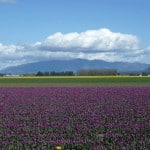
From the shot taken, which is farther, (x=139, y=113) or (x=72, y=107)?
(x=72, y=107)

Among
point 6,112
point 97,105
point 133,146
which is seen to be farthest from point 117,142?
point 97,105

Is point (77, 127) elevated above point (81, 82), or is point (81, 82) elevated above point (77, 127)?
point (81, 82)

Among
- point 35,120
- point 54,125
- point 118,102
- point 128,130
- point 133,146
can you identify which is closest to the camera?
point 133,146

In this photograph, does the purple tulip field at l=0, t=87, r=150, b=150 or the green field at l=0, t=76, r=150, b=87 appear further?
the green field at l=0, t=76, r=150, b=87

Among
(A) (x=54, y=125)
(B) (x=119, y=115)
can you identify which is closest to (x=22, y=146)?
(A) (x=54, y=125)

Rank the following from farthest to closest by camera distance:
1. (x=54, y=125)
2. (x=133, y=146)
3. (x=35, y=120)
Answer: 1. (x=35, y=120)
2. (x=54, y=125)
3. (x=133, y=146)

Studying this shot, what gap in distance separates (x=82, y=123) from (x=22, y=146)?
273 cm

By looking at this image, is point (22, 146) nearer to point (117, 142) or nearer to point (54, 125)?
point (117, 142)

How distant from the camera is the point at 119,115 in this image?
466 inches

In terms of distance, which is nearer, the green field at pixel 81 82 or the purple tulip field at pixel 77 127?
the purple tulip field at pixel 77 127

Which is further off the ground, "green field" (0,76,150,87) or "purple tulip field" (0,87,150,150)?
"green field" (0,76,150,87)

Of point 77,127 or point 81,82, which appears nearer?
point 77,127

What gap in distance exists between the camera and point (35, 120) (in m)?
11.4

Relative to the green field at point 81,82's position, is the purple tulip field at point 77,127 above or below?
below
